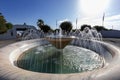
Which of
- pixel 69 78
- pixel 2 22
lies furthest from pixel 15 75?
pixel 2 22

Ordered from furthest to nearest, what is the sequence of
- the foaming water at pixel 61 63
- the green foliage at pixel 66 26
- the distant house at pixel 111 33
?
the distant house at pixel 111 33 < the green foliage at pixel 66 26 < the foaming water at pixel 61 63

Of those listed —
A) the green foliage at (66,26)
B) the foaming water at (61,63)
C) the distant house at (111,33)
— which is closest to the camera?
the foaming water at (61,63)

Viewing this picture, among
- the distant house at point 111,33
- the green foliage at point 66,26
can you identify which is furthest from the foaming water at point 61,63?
the distant house at point 111,33

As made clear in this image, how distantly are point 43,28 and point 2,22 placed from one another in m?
17.5

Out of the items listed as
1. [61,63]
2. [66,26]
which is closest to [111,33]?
[66,26]

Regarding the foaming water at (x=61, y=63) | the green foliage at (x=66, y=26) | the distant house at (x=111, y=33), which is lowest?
the foaming water at (x=61, y=63)

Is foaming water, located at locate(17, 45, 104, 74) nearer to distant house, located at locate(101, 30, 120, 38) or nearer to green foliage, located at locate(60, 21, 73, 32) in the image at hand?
green foliage, located at locate(60, 21, 73, 32)

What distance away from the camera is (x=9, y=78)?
4070 mm

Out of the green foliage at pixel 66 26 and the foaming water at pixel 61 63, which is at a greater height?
the green foliage at pixel 66 26

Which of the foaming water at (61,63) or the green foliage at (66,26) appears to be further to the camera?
the green foliage at (66,26)

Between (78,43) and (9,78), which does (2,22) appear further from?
(9,78)

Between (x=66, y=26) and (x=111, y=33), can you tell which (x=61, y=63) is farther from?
(x=111, y=33)

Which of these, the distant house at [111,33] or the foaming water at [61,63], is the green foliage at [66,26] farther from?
the foaming water at [61,63]

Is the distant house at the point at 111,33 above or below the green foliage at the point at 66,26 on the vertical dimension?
below
